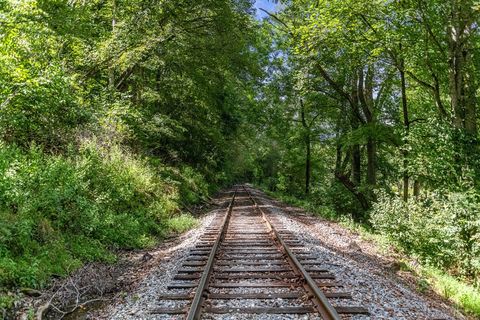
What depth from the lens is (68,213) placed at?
26.3 ft

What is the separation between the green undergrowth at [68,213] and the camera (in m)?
6.25

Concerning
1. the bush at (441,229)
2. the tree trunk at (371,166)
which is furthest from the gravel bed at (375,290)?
the tree trunk at (371,166)

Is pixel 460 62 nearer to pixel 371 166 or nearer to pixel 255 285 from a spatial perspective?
pixel 371 166

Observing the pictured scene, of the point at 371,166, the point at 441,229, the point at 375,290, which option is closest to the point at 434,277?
the point at 441,229

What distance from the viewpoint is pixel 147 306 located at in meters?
5.34

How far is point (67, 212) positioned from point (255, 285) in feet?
14.8

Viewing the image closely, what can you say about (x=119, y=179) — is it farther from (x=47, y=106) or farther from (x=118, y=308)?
(x=118, y=308)

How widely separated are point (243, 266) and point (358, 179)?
646 inches

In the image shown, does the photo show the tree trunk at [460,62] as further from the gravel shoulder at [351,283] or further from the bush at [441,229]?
the gravel shoulder at [351,283]

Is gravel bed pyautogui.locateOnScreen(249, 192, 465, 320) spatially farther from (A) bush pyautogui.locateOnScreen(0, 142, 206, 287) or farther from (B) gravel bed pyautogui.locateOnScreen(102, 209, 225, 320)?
(A) bush pyautogui.locateOnScreen(0, 142, 206, 287)

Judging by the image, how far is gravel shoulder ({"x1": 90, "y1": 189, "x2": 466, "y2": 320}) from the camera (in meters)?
5.29

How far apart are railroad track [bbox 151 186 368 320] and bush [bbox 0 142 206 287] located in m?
2.18

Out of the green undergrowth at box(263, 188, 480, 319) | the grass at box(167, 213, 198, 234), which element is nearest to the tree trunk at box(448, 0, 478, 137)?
the green undergrowth at box(263, 188, 480, 319)

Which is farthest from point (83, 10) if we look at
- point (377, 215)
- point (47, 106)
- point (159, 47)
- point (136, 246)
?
point (377, 215)
